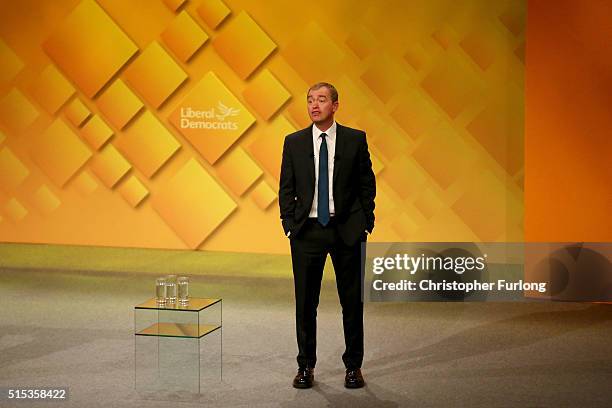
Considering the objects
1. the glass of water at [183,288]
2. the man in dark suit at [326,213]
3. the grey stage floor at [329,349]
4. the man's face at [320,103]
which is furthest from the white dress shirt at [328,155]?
the grey stage floor at [329,349]

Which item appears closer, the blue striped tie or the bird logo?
the blue striped tie

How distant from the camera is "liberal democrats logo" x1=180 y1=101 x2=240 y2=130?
29.6 feet

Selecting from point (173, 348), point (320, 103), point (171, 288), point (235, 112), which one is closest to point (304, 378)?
point (173, 348)

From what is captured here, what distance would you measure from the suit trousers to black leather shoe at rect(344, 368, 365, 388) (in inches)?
1.0

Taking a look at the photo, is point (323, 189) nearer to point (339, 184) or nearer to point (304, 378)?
point (339, 184)

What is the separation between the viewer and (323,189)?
4.77 metres

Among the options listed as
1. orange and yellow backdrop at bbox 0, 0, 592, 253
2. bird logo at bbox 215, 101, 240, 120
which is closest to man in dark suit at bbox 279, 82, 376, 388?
orange and yellow backdrop at bbox 0, 0, 592, 253

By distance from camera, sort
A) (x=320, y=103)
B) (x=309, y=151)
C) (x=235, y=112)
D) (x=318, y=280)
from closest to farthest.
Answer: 1. (x=320, y=103)
2. (x=309, y=151)
3. (x=318, y=280)
4. (x=235, y=112)

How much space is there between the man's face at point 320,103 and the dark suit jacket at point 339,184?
0.13 meters

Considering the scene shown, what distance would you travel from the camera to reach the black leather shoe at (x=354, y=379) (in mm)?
4879

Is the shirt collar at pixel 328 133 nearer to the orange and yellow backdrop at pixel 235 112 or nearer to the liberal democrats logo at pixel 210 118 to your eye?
the orange and yellow backdrop at pixel 235 112

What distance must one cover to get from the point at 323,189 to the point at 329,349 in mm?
1320

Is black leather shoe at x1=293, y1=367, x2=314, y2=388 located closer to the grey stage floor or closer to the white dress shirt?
the grey stage floor

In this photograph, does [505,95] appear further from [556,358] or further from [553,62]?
[556,358]
